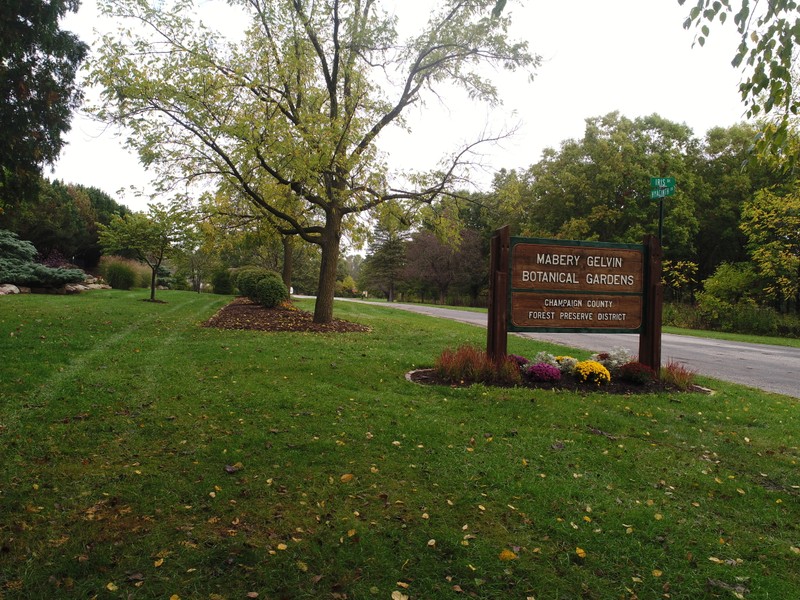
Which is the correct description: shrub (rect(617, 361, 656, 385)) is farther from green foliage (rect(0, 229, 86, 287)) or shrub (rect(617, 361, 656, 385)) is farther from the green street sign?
green foliage (rect(0, 229, 86, 287))

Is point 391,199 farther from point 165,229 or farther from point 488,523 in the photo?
point 488,523

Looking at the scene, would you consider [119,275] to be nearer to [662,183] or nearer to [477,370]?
[477,370]

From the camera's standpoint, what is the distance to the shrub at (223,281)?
31.3m

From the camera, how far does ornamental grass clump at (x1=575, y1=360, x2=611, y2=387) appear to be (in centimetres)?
710

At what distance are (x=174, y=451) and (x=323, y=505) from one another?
1.61m

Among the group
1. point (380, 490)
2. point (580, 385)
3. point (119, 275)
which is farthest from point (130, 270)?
point (380, 490)

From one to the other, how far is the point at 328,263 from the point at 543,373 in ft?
28.1

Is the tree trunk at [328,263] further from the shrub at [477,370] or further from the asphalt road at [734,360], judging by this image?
the shrub at [477,370]

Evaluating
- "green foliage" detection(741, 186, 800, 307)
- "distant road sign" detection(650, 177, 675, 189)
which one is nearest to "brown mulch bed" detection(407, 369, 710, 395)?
"distant road sign" detection(650, 177, 675, 189)

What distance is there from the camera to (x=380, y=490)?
141 inches

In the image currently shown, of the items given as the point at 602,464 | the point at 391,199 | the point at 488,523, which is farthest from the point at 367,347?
the point at 488,523

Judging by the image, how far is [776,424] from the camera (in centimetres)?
562

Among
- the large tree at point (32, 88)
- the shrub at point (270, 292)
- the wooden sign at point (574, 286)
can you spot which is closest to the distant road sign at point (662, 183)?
the wooden sign at point (574, 286)

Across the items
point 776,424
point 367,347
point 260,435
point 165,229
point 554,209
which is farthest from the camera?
point 554,209
